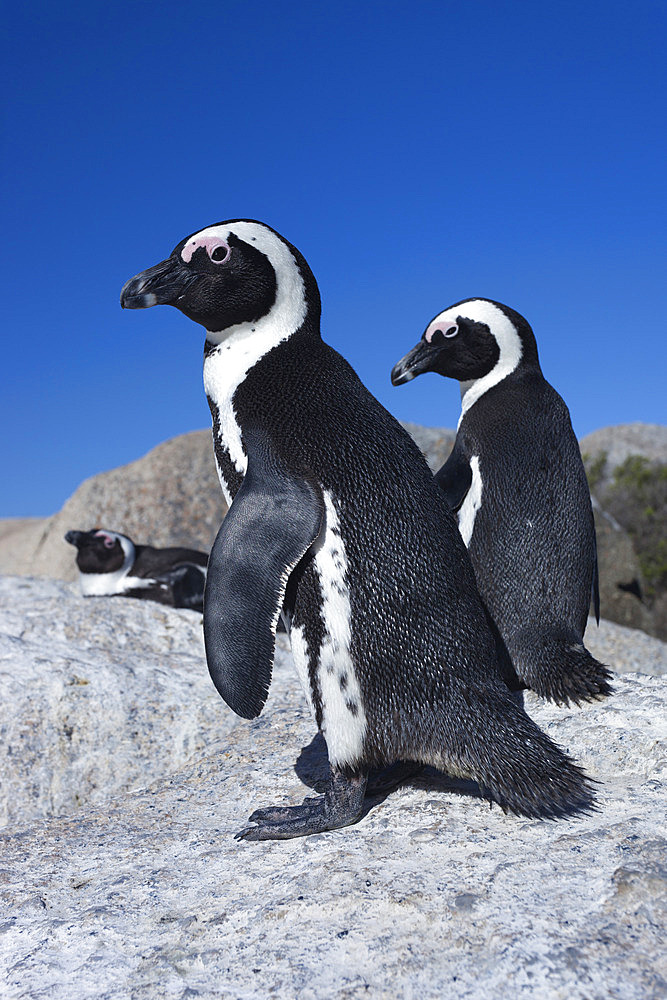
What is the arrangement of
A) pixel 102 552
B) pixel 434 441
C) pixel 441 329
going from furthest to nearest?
pixel 434 441
pixel 102 552
pixel 441 329

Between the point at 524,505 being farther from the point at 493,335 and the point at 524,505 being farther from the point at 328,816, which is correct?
the point at 328,816

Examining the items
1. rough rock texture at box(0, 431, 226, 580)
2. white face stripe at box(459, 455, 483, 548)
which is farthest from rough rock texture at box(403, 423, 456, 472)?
white face stripe at box(459, 455, 483, 548)

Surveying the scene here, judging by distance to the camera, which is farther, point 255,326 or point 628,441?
point 628,441

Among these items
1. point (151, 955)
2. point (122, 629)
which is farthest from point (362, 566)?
point (122, 629)

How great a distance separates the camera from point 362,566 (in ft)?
7.15

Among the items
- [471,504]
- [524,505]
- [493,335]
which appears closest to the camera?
[524,505]

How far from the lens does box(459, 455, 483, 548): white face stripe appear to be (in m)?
3.12

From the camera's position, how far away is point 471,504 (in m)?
3.15

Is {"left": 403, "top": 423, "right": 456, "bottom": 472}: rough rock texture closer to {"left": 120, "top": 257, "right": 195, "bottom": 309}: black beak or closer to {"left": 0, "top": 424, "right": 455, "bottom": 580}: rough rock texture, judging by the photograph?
{"left": 0, "top": 424, "right": 455, "bottom": 580}: rough rock texture

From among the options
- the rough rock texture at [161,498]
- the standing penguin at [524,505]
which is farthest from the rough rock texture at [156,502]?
the standing penguin at [524,505]

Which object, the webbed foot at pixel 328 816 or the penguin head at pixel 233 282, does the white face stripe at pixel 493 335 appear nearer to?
the penguin head at pixel 233 282

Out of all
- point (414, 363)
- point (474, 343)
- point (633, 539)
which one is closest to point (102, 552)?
point (414, 363)

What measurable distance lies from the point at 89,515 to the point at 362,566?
294 inches

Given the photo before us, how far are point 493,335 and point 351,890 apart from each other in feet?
7.59
